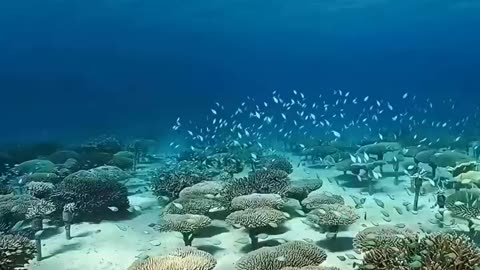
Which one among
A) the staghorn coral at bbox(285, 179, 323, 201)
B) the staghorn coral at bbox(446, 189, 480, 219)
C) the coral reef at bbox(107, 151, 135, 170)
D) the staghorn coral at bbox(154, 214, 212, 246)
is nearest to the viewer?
the staghorn coral at bbox(154, 214, 212, 246)

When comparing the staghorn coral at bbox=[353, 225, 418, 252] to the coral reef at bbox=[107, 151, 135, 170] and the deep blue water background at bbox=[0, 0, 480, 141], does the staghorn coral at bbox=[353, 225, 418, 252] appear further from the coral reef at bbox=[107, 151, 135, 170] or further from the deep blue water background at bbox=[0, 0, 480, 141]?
the deep blue water background at bbox=[0, 0, 480, 141]

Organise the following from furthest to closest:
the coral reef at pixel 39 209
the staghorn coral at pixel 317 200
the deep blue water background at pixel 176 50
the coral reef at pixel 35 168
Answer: the deep blue water background at pixel 176 50, the coral reef at pixel 35 168, the staghorn coral at pixel 317 200, the coral reef at pixel 39 209

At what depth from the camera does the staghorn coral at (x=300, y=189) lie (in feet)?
39.1

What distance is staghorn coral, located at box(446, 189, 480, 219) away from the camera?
9984mm

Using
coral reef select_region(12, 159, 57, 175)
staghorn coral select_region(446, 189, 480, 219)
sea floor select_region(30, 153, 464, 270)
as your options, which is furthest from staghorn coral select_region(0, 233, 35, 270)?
staghorn coral select_region(446, 189, 480, 219)

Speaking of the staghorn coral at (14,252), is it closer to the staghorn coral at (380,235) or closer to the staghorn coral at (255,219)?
the staghorn coral at (255,219)

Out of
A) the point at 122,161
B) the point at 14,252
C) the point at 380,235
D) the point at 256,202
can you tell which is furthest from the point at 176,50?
the point at 380,235

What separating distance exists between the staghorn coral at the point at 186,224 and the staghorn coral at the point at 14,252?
2511 mm

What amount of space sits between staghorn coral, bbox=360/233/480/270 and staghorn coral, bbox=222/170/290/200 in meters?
5.19

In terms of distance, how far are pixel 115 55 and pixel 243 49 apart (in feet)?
99.2

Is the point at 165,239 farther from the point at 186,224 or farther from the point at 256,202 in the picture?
the point at 256,202

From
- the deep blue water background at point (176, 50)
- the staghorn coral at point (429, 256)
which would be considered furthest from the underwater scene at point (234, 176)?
the deep blue water background at point (176, 50)

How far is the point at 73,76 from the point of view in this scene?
97.4 m

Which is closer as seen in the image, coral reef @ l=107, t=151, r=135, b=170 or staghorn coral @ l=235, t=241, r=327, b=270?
staghorn coral @ l=235, t=241, r=327, b=270
